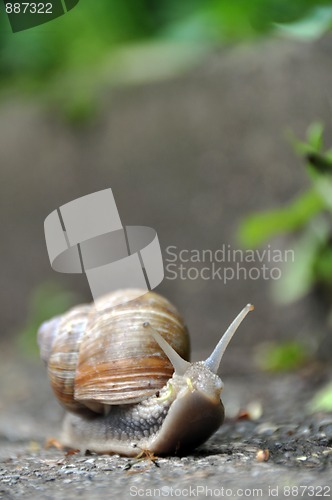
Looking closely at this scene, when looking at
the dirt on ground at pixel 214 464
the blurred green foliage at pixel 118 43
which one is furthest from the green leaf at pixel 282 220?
the blurred green foliage at pixel 118 43

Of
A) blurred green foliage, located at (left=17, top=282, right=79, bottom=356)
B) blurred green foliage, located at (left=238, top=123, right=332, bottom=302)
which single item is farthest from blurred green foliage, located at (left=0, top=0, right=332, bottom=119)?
blurred green foliage, located at (left=238, top=123, right=332, bottom=302)

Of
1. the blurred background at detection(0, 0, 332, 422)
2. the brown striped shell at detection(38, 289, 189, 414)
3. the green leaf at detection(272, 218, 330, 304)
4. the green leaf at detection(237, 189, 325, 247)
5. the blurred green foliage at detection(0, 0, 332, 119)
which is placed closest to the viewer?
the brown striped shell at detection(38, 289, 189, 414)

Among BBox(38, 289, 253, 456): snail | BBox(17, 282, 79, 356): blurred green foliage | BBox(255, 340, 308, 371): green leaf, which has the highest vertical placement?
BBox(38, 289, 253, 456): snail

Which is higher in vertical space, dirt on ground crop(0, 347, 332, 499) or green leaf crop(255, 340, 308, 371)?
dirt on ground crop(0, 347, 332, 499)

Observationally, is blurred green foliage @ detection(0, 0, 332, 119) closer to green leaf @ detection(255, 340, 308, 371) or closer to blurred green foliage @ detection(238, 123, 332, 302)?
blurred green foliage @ detection(238, 123, 332, 302)

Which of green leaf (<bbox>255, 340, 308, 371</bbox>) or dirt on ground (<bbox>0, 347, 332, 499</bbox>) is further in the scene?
green leaf (<bbox>255, 340, 308, 371</bbox>)

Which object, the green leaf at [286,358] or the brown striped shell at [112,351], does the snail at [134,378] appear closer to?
the brown striped shell at [112,351]

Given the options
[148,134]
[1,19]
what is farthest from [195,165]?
[1,19]
